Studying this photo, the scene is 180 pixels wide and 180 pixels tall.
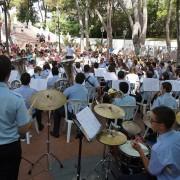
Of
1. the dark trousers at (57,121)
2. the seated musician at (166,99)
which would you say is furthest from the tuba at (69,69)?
the seated musician at (166,99)

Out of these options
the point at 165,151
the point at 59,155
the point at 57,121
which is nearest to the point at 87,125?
the point at 165,151

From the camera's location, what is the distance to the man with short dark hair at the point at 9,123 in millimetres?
3691

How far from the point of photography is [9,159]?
3.84m

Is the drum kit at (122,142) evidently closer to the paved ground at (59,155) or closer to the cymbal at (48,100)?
the cymbal at (48,100)

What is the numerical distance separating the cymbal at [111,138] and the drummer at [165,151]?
3.49ft

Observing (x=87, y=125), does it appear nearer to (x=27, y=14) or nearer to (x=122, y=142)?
(x=122, y=142)

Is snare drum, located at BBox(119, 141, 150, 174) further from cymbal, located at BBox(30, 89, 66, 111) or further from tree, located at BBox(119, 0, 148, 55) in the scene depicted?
tree, located at BBox(119, 0, 148, 55)

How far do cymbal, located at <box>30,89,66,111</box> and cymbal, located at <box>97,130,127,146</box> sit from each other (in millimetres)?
917

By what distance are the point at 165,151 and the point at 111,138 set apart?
52.9 inches

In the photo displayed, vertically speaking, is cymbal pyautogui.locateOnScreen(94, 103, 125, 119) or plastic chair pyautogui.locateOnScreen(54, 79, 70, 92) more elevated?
cymbal pyautogui.locateOnScreen(94, 103, 125, 119)

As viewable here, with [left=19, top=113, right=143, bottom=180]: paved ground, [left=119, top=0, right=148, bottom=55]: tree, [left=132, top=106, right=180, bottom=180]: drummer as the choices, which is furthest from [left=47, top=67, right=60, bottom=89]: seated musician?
[left=119, top=0, right=148, bottom=55]: tree

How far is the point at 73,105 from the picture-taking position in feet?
27.1

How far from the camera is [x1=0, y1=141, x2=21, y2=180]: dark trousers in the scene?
3.80 metres

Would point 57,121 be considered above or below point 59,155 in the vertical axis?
above
